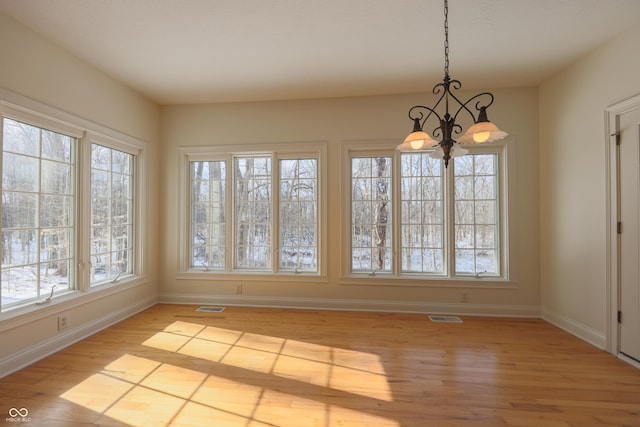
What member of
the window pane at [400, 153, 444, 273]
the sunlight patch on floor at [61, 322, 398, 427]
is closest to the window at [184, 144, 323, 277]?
the window pane at [400, 153, 444, 273]

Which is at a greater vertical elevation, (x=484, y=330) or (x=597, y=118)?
(x=597, y=118)

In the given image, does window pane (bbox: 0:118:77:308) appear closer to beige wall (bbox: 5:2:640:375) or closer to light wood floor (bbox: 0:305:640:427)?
beige wall (bbox: 5:2:640:375)

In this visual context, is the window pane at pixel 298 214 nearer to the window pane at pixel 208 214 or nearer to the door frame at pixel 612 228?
the window pane at pixel 208 214

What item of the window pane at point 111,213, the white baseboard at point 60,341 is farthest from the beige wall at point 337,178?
the white baseboard at point 60,341

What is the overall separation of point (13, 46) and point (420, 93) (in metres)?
4.25

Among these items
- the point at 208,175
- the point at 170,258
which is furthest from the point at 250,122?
the point at 170,258

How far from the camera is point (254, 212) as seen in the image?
14.9ft

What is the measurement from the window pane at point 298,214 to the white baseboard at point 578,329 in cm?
301

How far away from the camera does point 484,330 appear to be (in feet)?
11.5

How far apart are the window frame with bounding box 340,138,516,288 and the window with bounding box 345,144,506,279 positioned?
0.01 meters

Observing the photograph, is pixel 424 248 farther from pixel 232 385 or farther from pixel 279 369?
pixel 232 385

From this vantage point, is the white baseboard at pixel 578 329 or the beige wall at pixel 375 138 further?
the white baseboard at pixel 578 329

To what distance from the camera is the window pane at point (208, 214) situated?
4574 millimetres

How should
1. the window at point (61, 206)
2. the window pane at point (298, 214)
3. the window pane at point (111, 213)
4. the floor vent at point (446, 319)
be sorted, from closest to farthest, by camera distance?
the window at point (61, 206) → the window pane at point (111, 213) → the floor vent at point (446, 319) → the window pane at point (298, 214)
